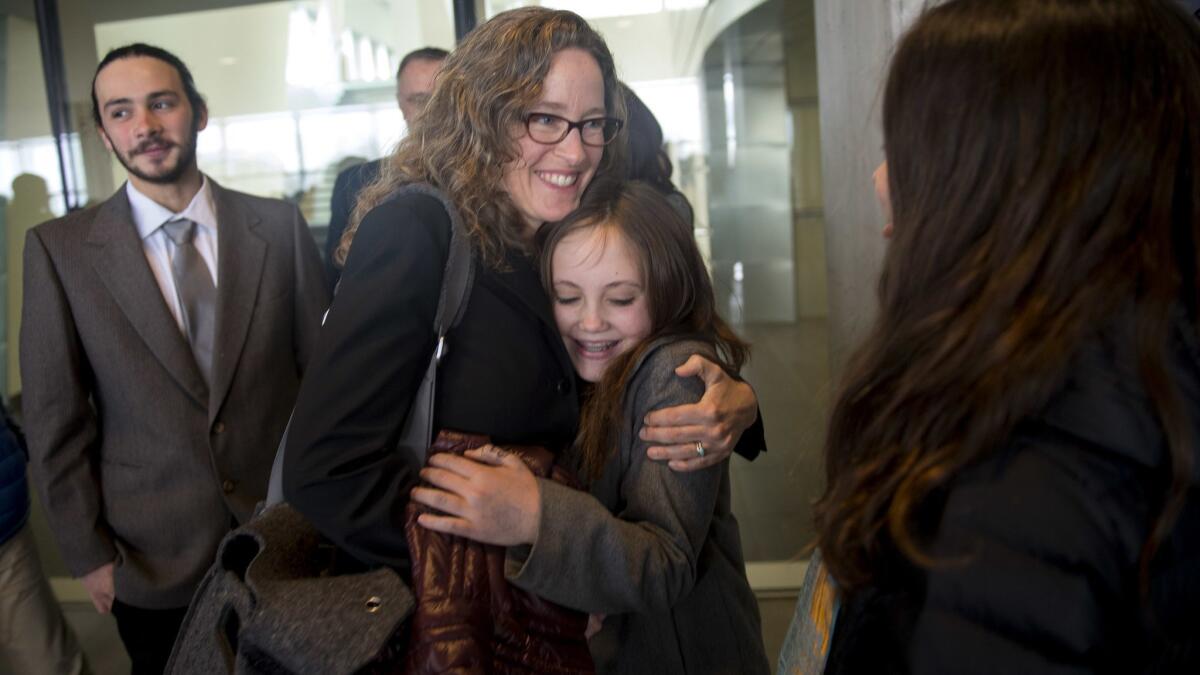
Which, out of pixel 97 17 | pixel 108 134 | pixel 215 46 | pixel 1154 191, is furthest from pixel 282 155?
pixel 1154 191

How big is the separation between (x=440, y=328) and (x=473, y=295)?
97mm

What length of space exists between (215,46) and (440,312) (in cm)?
395

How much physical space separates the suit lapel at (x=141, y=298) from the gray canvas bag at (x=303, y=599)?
4.19ft

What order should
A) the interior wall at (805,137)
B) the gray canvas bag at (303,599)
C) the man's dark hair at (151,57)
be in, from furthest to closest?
the interior wall at (805,137), the man's dark hair at (151,57), the gray canvas bag at (303,599)

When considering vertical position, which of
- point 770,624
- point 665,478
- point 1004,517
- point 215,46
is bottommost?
point 770,624

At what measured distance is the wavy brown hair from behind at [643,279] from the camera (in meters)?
1.63

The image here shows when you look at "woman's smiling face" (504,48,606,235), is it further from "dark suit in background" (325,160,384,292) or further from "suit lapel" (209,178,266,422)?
"suit lapel" (209,178,266,422)

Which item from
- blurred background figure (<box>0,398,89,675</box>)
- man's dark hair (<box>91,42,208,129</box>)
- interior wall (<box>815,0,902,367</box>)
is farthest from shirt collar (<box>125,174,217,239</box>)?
interior wall (<box>815,0,902,367</box>)

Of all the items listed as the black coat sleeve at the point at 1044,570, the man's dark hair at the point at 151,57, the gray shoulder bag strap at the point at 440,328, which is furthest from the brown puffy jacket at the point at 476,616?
the man's dark hair at the point at 151,57

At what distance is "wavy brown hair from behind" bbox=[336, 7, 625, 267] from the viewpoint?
1651mm

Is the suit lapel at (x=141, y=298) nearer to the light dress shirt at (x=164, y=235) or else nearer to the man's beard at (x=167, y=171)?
the light dress shirt at (x=164, y=235)

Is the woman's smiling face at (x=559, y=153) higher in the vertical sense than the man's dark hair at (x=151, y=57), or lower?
lower

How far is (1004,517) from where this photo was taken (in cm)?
84

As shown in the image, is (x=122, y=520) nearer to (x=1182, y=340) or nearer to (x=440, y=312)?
(x=440, y=312)
